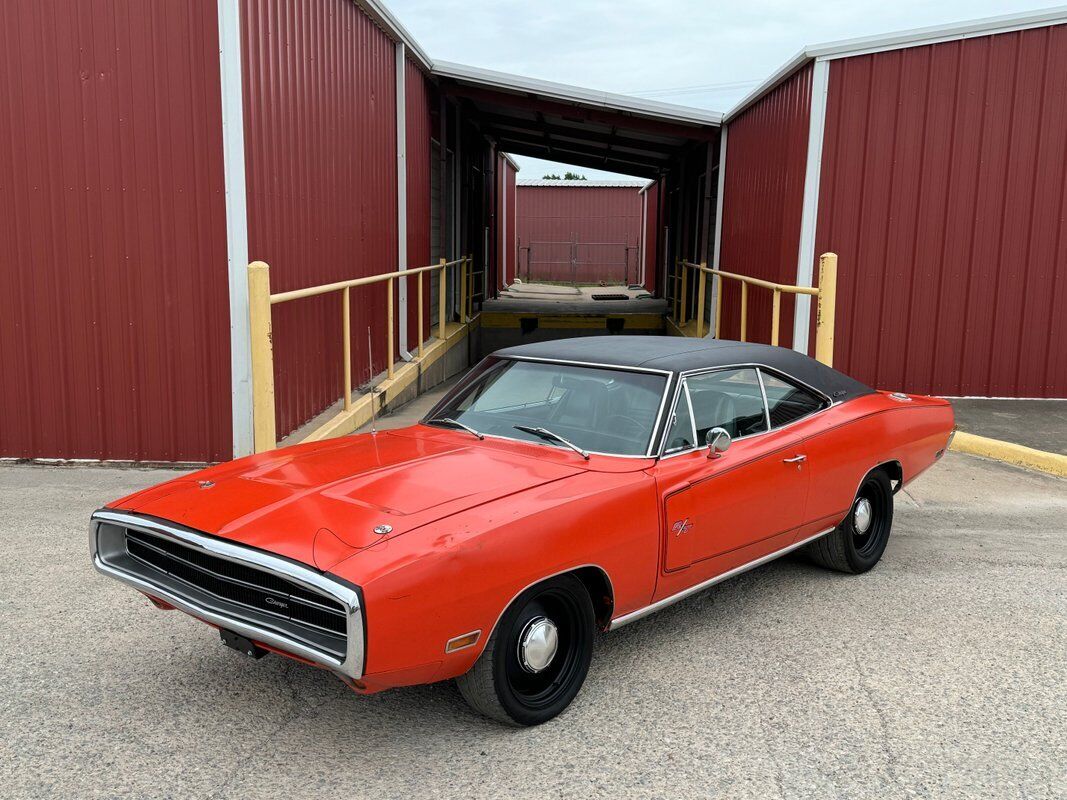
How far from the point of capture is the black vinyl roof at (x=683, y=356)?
454 cm

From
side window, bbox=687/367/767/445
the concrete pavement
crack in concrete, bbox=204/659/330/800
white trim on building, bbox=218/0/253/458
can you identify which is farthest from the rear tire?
white trim on building, bbox=218/0/253/458

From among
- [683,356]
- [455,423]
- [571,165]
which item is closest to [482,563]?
[455,423]

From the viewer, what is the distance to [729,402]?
183 inches

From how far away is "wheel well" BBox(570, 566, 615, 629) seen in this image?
12.2 ft

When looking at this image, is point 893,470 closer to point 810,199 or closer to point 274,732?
point 274,732

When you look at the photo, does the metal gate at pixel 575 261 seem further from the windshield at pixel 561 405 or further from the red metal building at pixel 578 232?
the windshield at pixel 561 405

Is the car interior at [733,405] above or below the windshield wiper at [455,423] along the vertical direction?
above

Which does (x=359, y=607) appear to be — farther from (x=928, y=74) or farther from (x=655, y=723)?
(x=928, y=74)

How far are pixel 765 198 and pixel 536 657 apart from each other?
903cm

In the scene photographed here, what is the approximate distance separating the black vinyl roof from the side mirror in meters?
0.34

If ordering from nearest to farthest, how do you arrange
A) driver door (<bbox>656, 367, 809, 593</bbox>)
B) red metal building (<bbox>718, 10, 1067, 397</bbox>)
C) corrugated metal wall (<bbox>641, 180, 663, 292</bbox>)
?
driver door (<bbox>656, 367, 809, 593</bbox>) < red metal building (<bbox>718, 10, 1067, 397</bbox>) < corrugated metal wall (<bbox>641, 180, 663, 292</bbox>)

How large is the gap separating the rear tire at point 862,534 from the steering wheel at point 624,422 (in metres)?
1.55

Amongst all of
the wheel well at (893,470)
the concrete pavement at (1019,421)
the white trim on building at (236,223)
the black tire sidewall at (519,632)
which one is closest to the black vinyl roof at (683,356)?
the wheel well at (893,470)

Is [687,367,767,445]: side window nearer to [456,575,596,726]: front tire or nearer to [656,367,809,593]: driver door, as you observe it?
[656,367,809,593]: driver door
